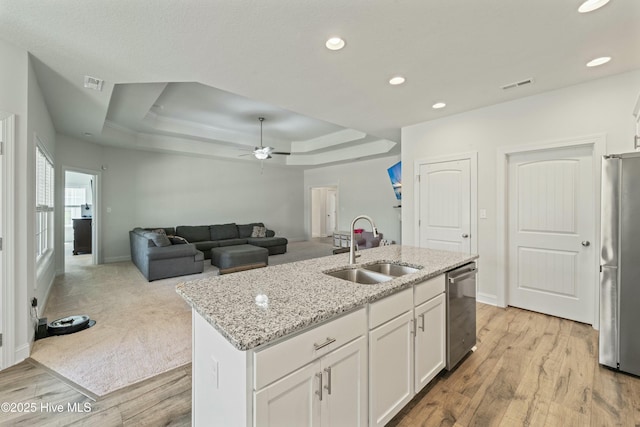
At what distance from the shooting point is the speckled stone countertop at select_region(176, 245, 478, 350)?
1.01m

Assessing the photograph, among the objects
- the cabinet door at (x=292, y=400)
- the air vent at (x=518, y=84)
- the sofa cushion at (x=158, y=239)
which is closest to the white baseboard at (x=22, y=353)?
the sofa cushion at (x=158, y=239)

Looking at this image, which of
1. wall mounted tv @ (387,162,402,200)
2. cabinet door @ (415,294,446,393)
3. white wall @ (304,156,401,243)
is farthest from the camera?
white wall @ (304,156,401,243)

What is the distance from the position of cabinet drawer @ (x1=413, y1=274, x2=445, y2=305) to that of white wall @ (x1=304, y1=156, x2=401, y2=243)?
558 centimetres

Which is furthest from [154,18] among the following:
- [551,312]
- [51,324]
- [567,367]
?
[551,312]

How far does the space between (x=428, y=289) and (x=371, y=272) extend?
402 mm

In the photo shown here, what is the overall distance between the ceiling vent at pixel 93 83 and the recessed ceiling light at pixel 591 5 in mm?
4159

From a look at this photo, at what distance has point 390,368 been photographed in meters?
1.53

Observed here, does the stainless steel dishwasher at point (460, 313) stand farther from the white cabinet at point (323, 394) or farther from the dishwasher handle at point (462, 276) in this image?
the white cabinet at point (323, 394)

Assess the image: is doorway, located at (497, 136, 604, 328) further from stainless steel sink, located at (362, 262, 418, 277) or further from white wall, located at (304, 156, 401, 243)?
white wall, located at (304, 156, 401, 243)

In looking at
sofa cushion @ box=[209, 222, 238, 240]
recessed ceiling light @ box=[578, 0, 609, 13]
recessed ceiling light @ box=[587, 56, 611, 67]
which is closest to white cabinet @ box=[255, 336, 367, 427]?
recessed ceiling light @ box=[578, 0, 609, 13]

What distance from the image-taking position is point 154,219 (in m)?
6.71

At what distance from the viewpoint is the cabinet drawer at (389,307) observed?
141 centimetres

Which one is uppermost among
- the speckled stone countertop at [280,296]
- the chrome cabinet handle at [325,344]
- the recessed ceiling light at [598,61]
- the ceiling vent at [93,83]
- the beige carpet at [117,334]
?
the ceiling vent at [93,83]

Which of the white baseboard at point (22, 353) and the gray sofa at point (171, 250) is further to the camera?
the gray sofa at point (171, 250)
